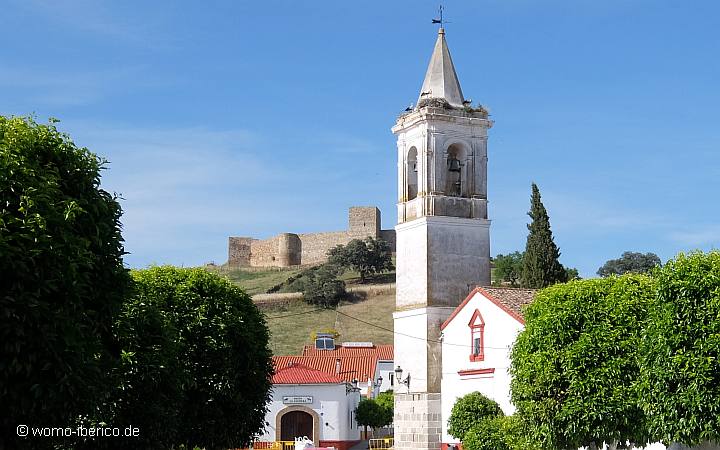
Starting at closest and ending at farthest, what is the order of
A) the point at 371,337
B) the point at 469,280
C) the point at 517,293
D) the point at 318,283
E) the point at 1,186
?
the point at 1,186, the point at 517,293, the point at 469,280, the point at 371,337, the point at 318,283

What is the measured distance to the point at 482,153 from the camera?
48.7 meters

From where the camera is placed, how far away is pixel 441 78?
48906mm

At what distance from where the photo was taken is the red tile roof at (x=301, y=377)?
57562mm

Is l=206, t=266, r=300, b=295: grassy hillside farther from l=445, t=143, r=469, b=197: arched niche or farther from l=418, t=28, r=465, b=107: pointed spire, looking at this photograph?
l=445, t=143, r=469, b=197: arched niche

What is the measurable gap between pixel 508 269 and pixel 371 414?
30540mm

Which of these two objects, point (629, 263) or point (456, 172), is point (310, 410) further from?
point (629, 263)

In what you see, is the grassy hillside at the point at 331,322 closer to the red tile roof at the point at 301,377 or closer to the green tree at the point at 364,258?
the green tree at the point at 364,258

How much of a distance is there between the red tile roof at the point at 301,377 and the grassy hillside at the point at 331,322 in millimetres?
31868

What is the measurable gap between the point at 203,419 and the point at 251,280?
344 ft

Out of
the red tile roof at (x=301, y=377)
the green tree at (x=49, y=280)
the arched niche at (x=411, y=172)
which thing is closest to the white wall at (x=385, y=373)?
the red tile roof at (x=301, y=377)

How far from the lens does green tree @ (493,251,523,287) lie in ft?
288

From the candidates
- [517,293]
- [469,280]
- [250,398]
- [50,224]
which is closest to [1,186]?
[50,224]

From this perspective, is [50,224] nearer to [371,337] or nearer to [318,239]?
[371,337]

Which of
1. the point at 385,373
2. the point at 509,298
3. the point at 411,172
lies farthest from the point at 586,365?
the point at 385,373
